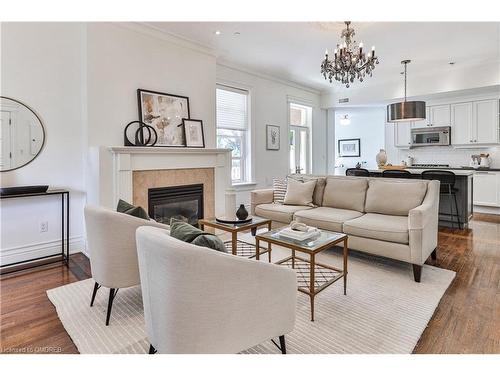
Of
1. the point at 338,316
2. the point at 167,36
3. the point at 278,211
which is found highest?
the point at 167,36

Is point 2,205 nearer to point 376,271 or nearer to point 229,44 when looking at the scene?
point 229,44

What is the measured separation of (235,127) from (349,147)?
547 cm

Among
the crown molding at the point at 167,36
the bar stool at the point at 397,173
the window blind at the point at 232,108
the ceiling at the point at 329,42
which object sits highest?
the ceiling at the point at 329,42

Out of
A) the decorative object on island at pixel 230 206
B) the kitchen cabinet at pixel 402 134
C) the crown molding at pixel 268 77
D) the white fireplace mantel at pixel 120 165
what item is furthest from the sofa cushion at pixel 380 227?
the kitchen cabinet at pixel 402 134

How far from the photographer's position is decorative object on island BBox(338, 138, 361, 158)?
31.1 feet

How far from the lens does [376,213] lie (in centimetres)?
359

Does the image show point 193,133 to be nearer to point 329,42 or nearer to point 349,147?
point 329,42

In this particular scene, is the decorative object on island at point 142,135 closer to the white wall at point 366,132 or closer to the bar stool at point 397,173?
the bar stool at point 397,173

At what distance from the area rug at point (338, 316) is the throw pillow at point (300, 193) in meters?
1.32

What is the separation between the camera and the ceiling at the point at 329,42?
150 inches

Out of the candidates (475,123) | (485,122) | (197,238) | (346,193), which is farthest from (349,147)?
(197,238)

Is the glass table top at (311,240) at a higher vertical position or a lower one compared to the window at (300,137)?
lower

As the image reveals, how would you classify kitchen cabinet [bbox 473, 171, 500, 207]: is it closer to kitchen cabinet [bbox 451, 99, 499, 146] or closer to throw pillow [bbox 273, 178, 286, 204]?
kitchen cabinet [bbox 451, 99, 499, 146]

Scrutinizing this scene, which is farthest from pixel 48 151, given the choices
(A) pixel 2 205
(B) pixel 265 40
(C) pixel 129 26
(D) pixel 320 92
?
(D) pixel 320 92
